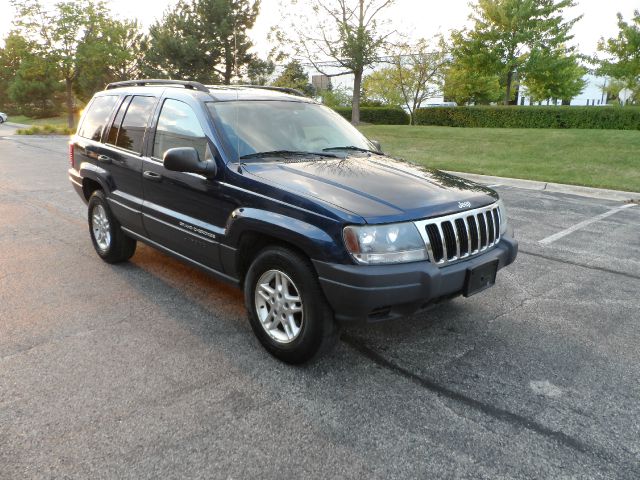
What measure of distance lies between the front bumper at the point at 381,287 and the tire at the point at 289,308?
103mm

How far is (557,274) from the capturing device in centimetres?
514

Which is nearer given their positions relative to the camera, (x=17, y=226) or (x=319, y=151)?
(x=319, y=151)

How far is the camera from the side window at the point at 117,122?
4.79 meters

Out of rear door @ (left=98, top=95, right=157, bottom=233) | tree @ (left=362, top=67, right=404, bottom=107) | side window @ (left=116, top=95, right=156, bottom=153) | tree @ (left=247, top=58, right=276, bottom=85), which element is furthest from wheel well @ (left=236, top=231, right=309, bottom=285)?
tree @ (left=247, top=58, right=276, bottom=85)

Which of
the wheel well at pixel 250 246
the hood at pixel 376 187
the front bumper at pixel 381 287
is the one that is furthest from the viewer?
the wheel well at pixel 250 246

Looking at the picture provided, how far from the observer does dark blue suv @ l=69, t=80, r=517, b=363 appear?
287 centimetres

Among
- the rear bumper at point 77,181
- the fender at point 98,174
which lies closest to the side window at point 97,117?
the fender at point 98,174

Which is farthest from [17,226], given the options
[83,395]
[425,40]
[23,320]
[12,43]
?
[12,43]

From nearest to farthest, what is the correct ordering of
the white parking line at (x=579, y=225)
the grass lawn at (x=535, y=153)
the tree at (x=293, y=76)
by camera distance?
the white parking line at (x=579, y=225)
the grass lawn at (x=535, y=153)
the tree at (x=293, y=76)

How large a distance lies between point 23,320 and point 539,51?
1140 inches

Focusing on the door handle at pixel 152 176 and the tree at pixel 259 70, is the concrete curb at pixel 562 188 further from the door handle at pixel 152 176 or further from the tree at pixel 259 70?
the tree at pixel 259 70

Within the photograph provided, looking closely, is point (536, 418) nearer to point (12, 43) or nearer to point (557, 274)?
point (557, 274)

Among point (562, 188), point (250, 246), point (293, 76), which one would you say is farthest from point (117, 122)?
point (293, 76)

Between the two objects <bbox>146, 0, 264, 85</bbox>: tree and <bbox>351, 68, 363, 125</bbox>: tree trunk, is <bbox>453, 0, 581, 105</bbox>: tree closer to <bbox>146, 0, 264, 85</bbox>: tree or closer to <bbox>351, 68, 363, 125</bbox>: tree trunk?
<bbox>351, 68, 363, 125</bbox>: tree trunk
